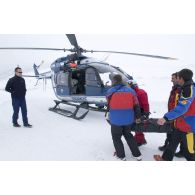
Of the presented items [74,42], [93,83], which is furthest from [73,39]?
[93,83]

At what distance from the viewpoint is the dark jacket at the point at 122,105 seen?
4.28 metres

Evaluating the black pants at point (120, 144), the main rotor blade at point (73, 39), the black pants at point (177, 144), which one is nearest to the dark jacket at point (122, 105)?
the black pants at point (120, 144)

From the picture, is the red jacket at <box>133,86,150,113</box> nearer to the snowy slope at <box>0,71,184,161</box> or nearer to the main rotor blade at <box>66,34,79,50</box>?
the snowy slope at <box>0,71,184,161</box>

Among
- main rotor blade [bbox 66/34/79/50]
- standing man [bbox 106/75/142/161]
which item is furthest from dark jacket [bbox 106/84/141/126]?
main rotor blade [bbox 66/34/79/50]

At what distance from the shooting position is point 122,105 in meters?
4.29

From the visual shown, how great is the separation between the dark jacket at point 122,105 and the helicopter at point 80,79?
248cm

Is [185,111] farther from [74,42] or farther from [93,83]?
[74,42]

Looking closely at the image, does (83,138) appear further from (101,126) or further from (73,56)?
(73,56)

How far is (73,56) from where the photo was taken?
8.09 metres

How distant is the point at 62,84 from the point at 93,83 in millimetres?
1546

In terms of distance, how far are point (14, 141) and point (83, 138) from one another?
1.58 m

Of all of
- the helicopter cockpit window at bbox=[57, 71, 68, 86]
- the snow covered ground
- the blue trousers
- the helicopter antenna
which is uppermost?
the helicopter antenna

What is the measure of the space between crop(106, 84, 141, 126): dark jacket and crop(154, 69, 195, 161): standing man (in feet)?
2.07

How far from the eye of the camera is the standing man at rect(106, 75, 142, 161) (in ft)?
14.1
